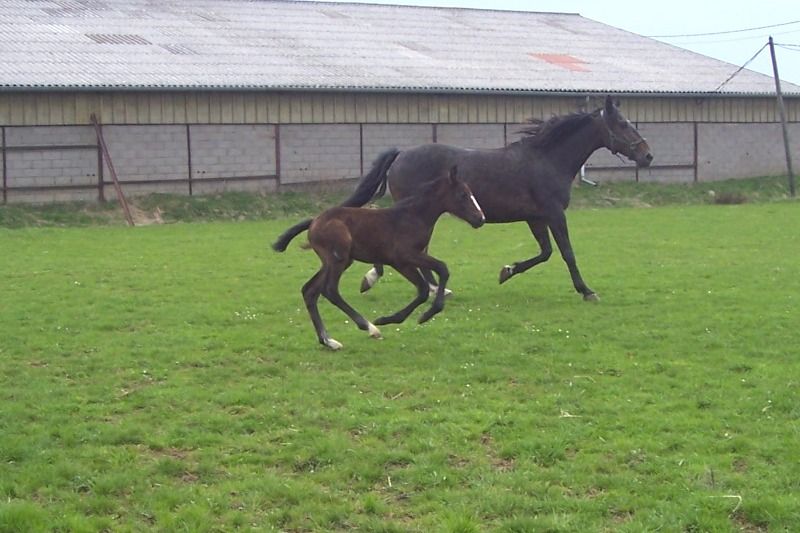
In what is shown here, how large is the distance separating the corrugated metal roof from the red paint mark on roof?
77 mm

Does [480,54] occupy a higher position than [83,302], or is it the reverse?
[480,54]

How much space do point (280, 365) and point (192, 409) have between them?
1.60m

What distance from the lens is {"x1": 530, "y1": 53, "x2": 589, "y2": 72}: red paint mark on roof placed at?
40312 millimetres

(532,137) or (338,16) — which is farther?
(338,16)

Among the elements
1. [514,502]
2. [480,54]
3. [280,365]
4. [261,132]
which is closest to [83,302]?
[280,365]

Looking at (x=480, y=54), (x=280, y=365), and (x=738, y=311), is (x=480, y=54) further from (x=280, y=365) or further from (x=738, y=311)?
(x=280, y=365)

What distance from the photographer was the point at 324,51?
3712 centimetres

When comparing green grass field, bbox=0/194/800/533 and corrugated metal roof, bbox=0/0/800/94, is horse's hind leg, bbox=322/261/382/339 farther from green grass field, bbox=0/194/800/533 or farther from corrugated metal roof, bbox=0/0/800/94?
corrugated metal roof, bbox=0/0/800/94

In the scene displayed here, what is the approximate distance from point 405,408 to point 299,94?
80.3 ft

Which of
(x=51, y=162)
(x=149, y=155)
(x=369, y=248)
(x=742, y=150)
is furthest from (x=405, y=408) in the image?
(x=742, y=150)

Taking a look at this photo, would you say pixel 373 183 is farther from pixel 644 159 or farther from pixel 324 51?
pixel 324 51

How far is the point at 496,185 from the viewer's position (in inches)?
553

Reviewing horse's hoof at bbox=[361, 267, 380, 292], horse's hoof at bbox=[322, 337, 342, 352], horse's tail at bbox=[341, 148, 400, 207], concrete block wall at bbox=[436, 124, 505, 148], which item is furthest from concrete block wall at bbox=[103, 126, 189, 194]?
horse's hoof at bbox=[322, 337, 342, 352]

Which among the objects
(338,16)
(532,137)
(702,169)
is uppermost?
(338,16)
